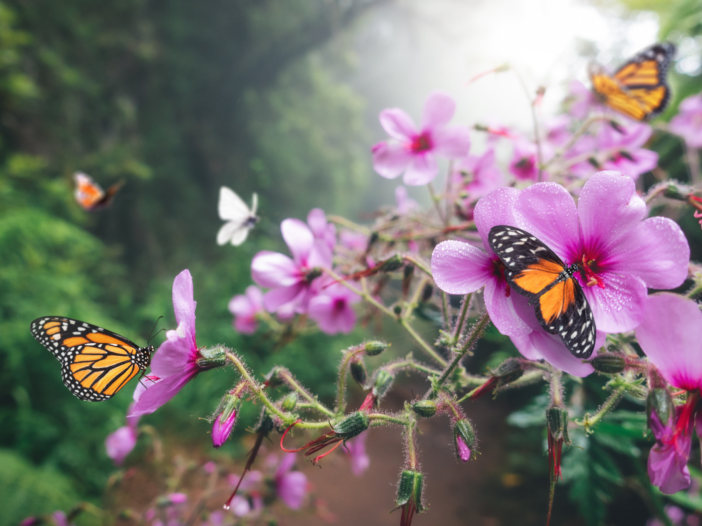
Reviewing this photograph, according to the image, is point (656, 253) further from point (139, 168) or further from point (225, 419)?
point (139, 168)

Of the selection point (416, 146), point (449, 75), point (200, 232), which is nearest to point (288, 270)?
point (416, 146)

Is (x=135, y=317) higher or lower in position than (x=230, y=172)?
lower

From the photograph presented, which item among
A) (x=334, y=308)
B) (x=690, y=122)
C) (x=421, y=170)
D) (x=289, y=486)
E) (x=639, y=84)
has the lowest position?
(x=289, y=486)

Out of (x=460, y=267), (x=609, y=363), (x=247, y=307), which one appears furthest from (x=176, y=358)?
(x=247, y=307)

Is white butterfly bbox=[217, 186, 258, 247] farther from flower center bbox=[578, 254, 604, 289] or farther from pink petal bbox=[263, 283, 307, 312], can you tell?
flower center bbox=[578, 254, 604, 289]

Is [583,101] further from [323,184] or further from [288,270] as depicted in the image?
[323,184]
